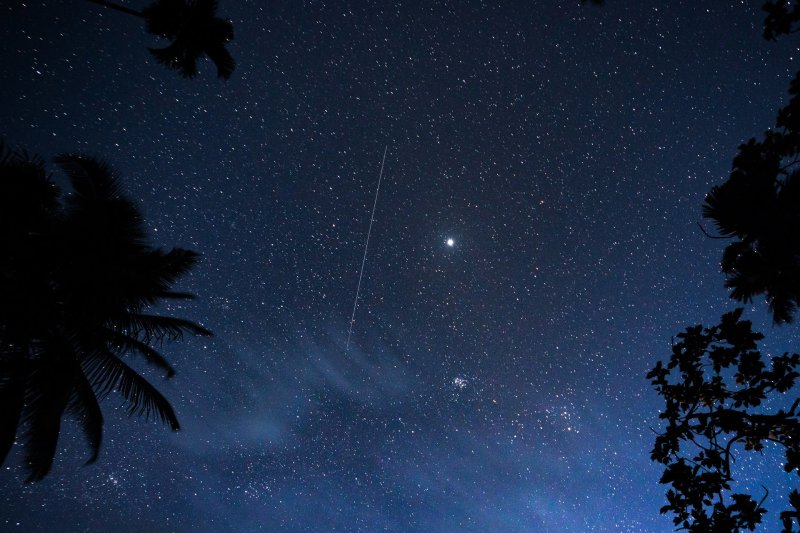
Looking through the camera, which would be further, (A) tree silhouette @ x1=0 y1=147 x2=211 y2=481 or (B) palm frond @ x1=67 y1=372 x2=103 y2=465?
(B) palm frond @ x1=67 y1=372 x2=103 y2=465

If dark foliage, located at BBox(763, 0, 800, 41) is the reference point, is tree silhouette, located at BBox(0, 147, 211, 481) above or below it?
below

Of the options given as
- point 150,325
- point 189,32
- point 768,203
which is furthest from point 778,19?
point 150,325

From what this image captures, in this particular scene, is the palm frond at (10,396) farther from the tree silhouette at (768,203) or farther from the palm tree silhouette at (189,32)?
the tree silhouette at (768,203)

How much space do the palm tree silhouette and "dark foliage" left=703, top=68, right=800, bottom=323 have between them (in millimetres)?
5951

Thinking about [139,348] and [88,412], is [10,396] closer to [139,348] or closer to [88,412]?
[88,412]

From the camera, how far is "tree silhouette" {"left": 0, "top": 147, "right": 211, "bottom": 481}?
187 inches

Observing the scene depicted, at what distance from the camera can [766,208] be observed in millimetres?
4020

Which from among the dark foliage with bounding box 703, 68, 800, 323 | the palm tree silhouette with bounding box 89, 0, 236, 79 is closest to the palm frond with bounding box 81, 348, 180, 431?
the palm tree silhouette with bounding box 89, 0, 236, 79

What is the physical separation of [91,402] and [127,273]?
2.70 m

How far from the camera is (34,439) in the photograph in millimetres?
5559

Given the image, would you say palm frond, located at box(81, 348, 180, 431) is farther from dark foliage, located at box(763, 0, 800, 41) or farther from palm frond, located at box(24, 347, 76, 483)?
dark foliage, located at box(763, 0, 800, 41)

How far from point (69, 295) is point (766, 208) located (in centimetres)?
962

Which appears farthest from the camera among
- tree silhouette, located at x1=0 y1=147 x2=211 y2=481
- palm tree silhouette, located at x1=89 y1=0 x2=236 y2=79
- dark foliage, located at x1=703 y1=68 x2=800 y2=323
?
tree silhouette, located at x1=0 y1=147 x2=211 y2=481

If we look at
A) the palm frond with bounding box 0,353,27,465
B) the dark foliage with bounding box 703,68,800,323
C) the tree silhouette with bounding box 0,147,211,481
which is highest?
the dark foliage with bounding box 703,68,800,323
